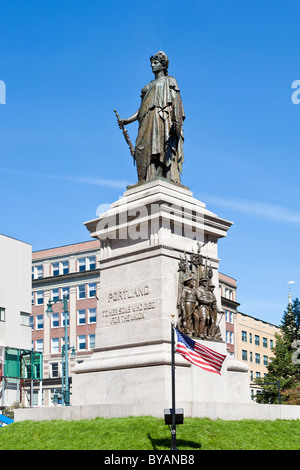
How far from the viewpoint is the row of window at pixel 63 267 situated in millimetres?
91125

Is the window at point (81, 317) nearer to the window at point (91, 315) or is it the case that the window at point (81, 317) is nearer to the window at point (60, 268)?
the window at point (91, 315)

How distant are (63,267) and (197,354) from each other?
76122 mm

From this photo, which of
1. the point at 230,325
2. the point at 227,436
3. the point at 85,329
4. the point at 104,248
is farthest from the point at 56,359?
the point at 227,436

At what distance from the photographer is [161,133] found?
23.4 metres

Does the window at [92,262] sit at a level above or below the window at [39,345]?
above

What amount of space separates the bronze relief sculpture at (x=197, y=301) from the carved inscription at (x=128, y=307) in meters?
0.92

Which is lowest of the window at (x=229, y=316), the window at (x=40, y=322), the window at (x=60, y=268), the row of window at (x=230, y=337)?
the row of window at (x=230, y=337)

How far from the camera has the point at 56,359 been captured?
297 feet

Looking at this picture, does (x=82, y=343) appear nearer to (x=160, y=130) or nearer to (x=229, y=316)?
(x=229, y=316)

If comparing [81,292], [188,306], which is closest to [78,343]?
[81,292]

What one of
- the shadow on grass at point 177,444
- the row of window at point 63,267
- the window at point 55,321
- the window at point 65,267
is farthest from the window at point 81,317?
the shadow on grass at point 177,444

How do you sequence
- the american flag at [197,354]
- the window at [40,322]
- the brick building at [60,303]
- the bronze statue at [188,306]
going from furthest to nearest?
the window at [40,322]
the brick building at [60,303]
the bronze statue at [188,306]
the american flag at [197,354]

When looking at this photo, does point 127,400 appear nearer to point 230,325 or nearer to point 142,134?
point 142,134

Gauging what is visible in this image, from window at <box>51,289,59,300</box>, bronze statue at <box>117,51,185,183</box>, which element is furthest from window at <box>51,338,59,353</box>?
bronze statue at <box>117,51,185,183</box>
